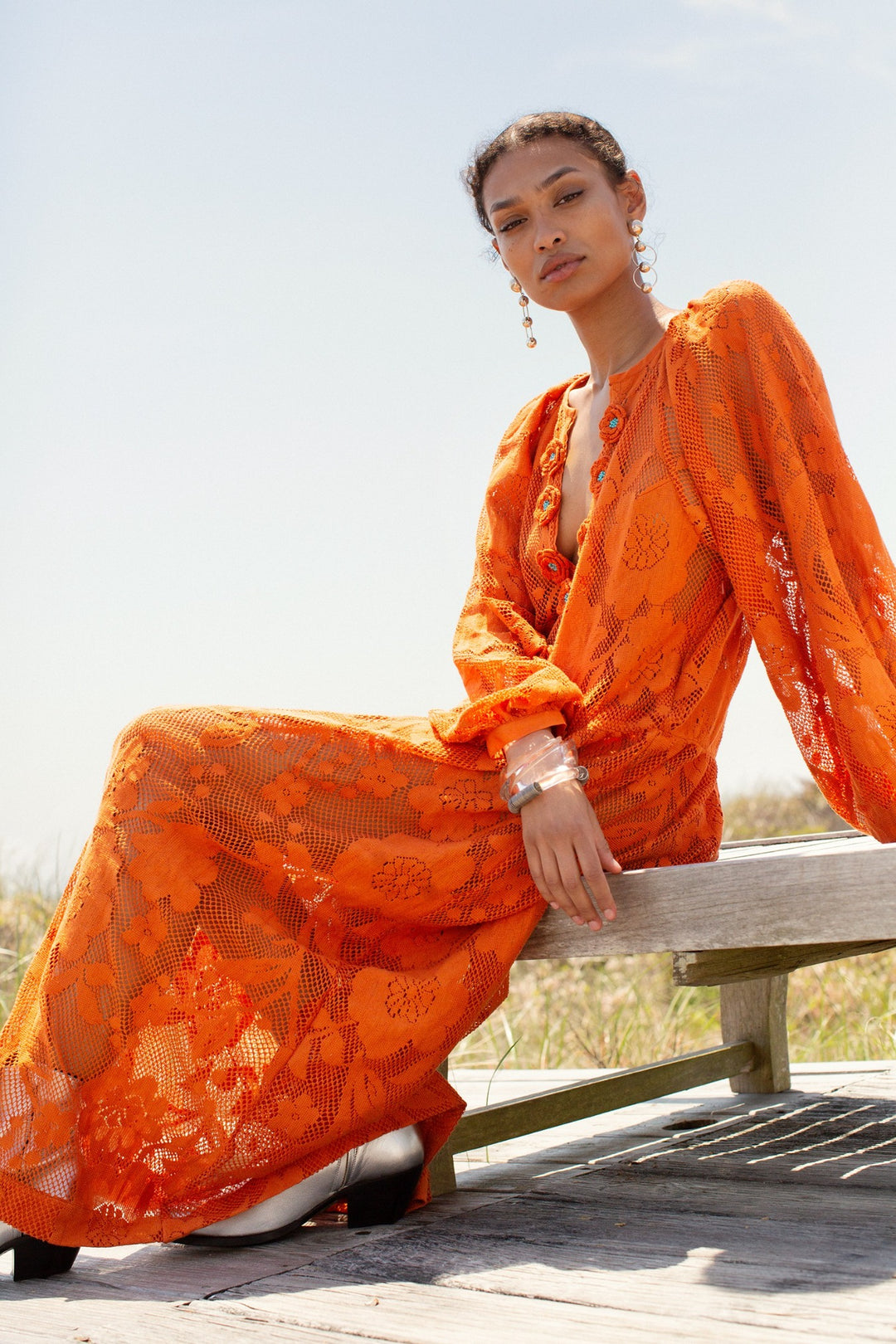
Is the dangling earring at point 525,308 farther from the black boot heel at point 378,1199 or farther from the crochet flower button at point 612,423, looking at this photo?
the black boot heel at point 378,1199

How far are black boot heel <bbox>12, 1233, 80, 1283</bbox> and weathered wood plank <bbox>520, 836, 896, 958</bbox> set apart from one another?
80 centimetres

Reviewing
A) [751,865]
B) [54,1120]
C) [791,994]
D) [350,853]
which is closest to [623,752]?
[751,865]

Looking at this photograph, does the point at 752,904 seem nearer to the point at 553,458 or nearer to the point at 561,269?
the point at 553,458

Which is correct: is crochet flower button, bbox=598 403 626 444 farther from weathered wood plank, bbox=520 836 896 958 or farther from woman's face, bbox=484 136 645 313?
weathered wood plank, bbox=520 836 896 958

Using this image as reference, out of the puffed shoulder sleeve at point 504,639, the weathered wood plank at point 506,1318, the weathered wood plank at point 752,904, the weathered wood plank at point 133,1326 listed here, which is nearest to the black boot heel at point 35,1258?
the weathered wood plank at point 133,1326

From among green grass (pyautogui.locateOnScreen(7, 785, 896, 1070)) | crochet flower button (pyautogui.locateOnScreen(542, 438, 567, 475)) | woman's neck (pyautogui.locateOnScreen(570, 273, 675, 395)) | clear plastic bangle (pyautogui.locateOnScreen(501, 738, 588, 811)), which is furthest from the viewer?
green grass (pyautogui.locateOnScreen(7, 785, 896, 1070))

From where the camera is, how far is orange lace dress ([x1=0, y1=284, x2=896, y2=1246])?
1763mm

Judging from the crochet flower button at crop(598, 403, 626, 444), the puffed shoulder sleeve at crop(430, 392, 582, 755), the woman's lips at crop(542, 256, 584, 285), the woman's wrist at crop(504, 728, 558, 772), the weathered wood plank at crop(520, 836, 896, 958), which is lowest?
the weathered wood plank at crop(520, 836, 896, 958)

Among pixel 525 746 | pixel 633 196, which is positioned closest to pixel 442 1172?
pixel 525 746

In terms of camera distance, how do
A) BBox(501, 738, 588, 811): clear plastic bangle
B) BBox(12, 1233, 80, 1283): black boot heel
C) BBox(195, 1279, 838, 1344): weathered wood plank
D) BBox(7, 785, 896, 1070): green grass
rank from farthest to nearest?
BBox(7, 785, 896, 1070): green grass → BBox(501, 738, 588, 811): clear plastic bangle → BBox(12, 1233, 80, 1283): black boot heel → BBox(195, 1279, 838, 1344): weathered wood plank

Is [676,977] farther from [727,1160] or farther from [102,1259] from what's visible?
[102,1259]

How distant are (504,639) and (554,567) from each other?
0.15 meters

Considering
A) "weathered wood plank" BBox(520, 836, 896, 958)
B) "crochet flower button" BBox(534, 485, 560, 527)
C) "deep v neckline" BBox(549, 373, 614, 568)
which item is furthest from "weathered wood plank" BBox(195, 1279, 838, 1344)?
"crochet flower button" BBox(534, 485, 560, 527)

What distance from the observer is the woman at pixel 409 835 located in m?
1.76
